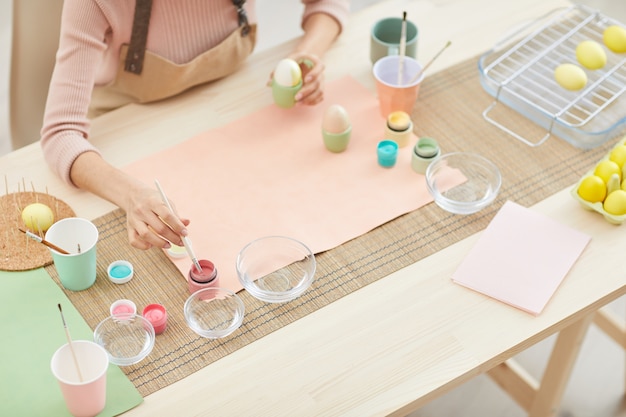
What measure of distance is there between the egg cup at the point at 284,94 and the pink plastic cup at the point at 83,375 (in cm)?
68

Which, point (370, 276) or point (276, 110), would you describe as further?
point (276, 110)

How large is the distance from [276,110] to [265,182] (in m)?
0.21

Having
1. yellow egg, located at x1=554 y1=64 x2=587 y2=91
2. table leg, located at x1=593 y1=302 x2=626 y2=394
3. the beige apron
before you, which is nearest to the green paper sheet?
the beige apron

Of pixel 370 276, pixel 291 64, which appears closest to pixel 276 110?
pixel 291 64

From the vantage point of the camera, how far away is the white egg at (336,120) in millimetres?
1594

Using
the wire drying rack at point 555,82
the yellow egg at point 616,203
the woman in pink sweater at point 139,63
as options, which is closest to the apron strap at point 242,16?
the woman in pink sweater at point 139,63

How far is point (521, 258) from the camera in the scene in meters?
1.43

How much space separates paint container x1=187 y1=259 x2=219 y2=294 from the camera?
137cm

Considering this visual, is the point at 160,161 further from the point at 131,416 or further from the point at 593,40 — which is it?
the point at 593,40

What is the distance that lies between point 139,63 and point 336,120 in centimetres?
43

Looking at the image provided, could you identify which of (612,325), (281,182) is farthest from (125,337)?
(612,325)

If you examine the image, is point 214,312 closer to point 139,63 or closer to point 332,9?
point 139,63

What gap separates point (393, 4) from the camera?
6.41 ft

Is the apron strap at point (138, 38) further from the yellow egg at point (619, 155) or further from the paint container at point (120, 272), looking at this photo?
the yellow egg at point (619, 155)
